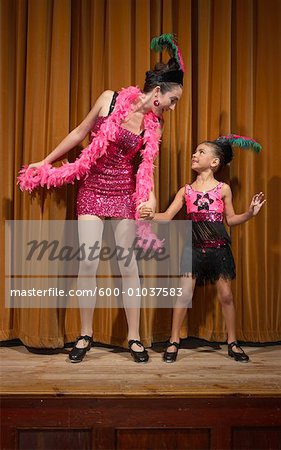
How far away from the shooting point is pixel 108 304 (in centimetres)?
248

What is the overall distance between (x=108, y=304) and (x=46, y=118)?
913 millimetres

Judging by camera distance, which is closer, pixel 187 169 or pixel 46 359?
pixel 46 359

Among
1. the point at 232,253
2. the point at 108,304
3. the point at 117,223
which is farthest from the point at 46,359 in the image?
the point at 232,253

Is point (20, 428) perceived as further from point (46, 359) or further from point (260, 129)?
point (260, 129)

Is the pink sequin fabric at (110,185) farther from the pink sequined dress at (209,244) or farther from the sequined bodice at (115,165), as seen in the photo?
the pink sequined dress at (209,244)

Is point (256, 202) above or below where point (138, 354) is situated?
above

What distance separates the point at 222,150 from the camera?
92.6 inches

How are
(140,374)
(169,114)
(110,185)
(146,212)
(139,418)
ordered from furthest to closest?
1. (169,114)
2. (110,185)
3. (146,212)
4. (140,374)
5. (139,418)

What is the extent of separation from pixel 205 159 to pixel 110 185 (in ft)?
1.43

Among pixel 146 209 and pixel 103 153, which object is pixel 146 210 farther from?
pixel 103 153

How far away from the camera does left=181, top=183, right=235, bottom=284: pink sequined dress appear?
2316mm

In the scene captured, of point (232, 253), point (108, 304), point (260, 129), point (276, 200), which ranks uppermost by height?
point (260, 129)

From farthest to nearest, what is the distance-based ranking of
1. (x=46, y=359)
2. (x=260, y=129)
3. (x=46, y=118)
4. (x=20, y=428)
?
(x=260, y=129) < (x=46, y=118) < (x=46, y=359) < (x=20, y=428)

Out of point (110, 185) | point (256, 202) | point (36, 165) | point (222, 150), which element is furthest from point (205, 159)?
point (36, 165)
